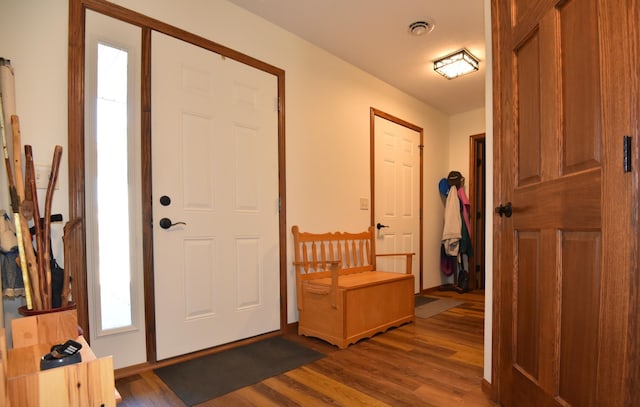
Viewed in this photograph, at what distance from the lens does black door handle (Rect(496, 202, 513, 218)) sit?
1513 millimetres

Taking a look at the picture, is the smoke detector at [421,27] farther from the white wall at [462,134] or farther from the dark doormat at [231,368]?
the dark doormat at [231,368]

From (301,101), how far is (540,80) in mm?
1959

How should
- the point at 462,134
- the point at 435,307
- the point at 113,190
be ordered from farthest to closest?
the point at 462,134 → the point at 435,307 → the point at 113,190

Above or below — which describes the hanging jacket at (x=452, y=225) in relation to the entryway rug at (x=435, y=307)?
above

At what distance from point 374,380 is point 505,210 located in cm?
116

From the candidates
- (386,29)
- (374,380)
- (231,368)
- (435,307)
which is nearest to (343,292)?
(374,380)

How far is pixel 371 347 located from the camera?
2.39 meters

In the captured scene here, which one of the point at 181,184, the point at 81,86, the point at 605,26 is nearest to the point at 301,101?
the point at 181,184

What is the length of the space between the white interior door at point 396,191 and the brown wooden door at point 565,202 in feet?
6.97

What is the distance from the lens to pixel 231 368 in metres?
2.01

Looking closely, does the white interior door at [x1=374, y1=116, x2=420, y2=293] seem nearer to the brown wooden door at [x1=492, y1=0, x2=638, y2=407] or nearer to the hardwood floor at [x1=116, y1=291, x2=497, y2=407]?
the hardwood floor at [x1=116, y1=291, x2=497, y2=407]

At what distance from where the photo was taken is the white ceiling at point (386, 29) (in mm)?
2461

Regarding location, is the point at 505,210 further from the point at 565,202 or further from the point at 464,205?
the point at 464,205

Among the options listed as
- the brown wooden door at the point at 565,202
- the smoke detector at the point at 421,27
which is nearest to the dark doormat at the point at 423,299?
the brown wooden door at the point at 565,202
